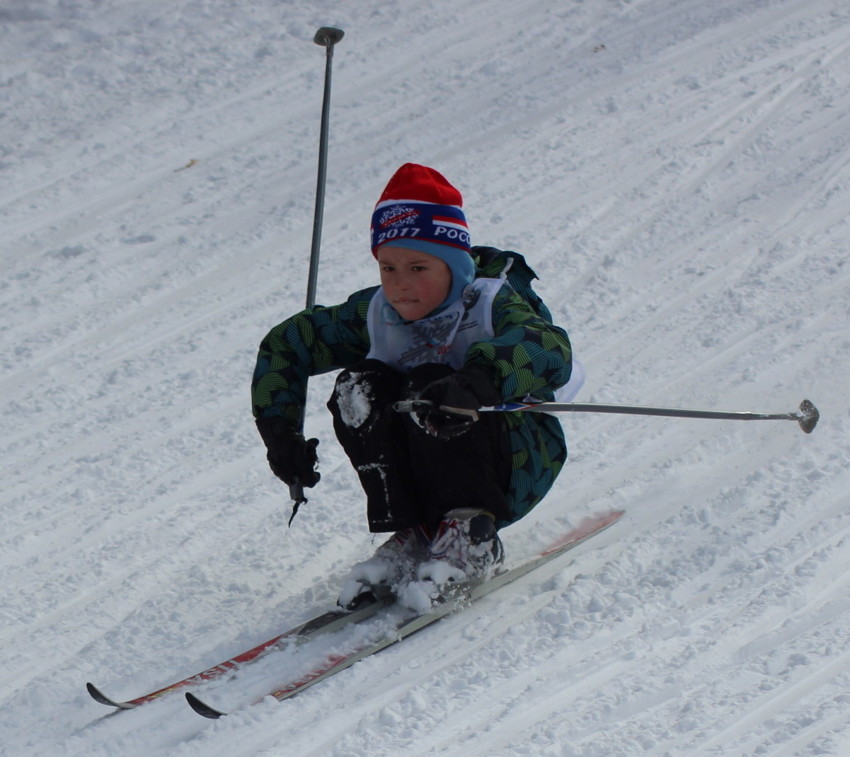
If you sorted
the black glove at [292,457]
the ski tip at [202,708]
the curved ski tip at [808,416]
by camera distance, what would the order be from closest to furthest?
the ski tip at [202,708] → the black glove at [292,457] → the curved ski tip at [808,416]

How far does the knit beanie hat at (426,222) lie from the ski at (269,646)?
0.78 m

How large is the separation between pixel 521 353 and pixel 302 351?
66 cm

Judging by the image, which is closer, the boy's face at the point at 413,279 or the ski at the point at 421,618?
the ski at the point at 421,618

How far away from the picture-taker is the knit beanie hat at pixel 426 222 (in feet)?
9.32

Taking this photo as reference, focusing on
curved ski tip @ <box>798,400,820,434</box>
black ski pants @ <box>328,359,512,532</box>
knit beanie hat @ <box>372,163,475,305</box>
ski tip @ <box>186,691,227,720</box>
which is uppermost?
knit beanie hat @ <box>372,163,475,305</box>

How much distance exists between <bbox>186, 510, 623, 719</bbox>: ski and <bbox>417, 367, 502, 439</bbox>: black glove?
48cm

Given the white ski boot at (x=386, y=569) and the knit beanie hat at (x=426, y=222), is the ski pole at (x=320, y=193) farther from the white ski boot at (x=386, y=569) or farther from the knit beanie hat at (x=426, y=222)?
the knit beanie hat at (x=426, y=222)

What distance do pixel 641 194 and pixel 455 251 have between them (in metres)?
3.08

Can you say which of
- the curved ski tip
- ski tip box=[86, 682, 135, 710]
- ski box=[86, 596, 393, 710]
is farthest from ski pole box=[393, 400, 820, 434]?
ski tip box=[86, 682, 135, 710]

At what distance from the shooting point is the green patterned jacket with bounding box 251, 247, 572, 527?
277cm

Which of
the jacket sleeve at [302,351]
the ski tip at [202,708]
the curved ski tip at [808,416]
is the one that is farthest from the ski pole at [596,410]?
the ski tip at [202,708]

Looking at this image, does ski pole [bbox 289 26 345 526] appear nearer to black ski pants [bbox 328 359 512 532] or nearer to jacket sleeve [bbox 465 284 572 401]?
black ski pants [bbox 328 359 512 532]

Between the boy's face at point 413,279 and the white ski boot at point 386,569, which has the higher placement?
the boy's face at point 413,279

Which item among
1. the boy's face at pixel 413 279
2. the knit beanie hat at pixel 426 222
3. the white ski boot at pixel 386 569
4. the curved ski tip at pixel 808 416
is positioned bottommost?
the curved ski tip at pixel 808 416
